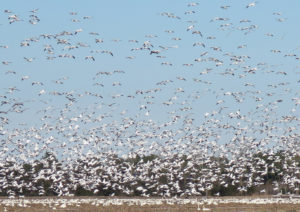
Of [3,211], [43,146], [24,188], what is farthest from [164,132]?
[24,188]

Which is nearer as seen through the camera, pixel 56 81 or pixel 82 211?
pixel 56 81

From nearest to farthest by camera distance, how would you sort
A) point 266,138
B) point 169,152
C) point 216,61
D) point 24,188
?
point 216,61 → point 266,138 → point 169,152 → point 24,188

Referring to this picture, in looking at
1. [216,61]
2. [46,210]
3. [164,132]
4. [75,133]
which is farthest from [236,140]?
[216,61]

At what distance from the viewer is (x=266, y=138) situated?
171 ft

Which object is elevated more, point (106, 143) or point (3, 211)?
point (106, 143)

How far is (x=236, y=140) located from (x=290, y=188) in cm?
3116

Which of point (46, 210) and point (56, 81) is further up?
point (56, 81)

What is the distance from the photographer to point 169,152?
2547 inches

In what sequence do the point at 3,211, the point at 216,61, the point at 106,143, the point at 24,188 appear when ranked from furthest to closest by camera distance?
the point at 24,188, the point at 106,143, the point at 3,211, the point at 216,61

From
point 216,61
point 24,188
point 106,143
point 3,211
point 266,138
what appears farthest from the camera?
point 24,188

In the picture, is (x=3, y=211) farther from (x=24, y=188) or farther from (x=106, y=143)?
(x=24, y=188)

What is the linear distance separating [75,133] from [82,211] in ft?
23.9

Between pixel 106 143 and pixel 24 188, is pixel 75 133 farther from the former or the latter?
pixel 24 188

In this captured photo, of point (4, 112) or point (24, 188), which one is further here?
point (24, 188)
